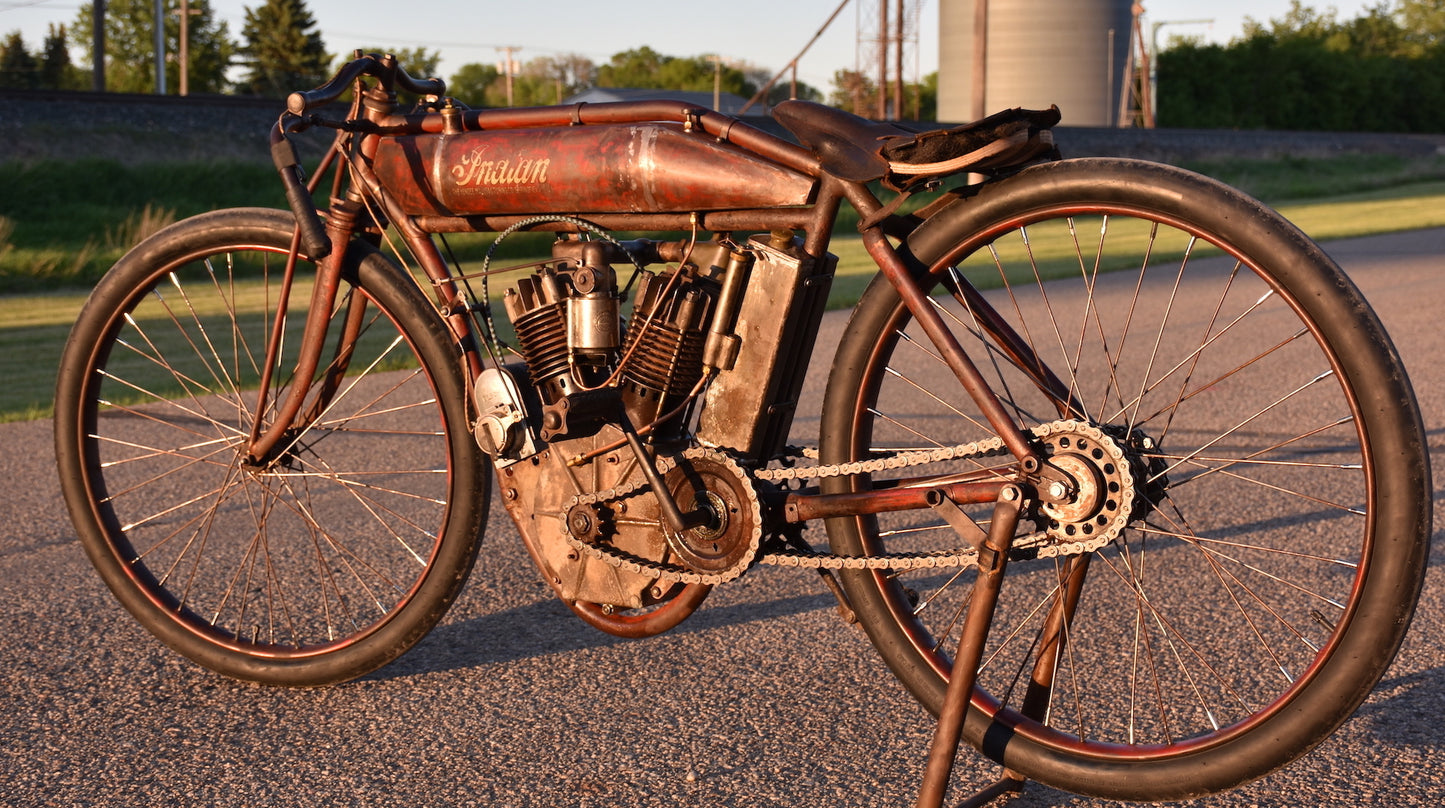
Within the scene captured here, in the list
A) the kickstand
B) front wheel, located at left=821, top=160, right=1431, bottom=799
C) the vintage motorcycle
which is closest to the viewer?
front wheel, located at left=821, top=160, right=1431, bottom=799

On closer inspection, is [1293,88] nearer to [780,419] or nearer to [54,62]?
[54,62]

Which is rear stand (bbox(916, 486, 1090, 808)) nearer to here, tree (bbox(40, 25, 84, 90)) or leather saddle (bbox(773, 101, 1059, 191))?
leather saddle (bbox(773, 101, 1059, 191))

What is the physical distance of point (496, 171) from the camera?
10.2 feet

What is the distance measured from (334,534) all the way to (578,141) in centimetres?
221

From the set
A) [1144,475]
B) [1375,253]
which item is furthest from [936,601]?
[1375,253]

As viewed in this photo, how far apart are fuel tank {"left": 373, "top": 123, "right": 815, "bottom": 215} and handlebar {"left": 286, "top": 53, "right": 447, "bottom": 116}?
0.52 feet

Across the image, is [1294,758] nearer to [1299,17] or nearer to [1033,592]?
[1033,592]

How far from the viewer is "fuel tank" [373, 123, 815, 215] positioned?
286cm

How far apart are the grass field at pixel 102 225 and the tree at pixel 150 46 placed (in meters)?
37.6

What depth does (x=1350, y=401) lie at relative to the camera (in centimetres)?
234

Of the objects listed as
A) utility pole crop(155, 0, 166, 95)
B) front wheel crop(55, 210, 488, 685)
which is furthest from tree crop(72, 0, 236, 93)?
front wheel crop(55, 210, 488, 685)

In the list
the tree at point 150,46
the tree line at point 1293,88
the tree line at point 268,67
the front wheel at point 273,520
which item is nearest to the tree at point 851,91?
the tree line at point 268,67

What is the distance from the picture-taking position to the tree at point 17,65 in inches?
2227

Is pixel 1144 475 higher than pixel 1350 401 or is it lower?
lower
